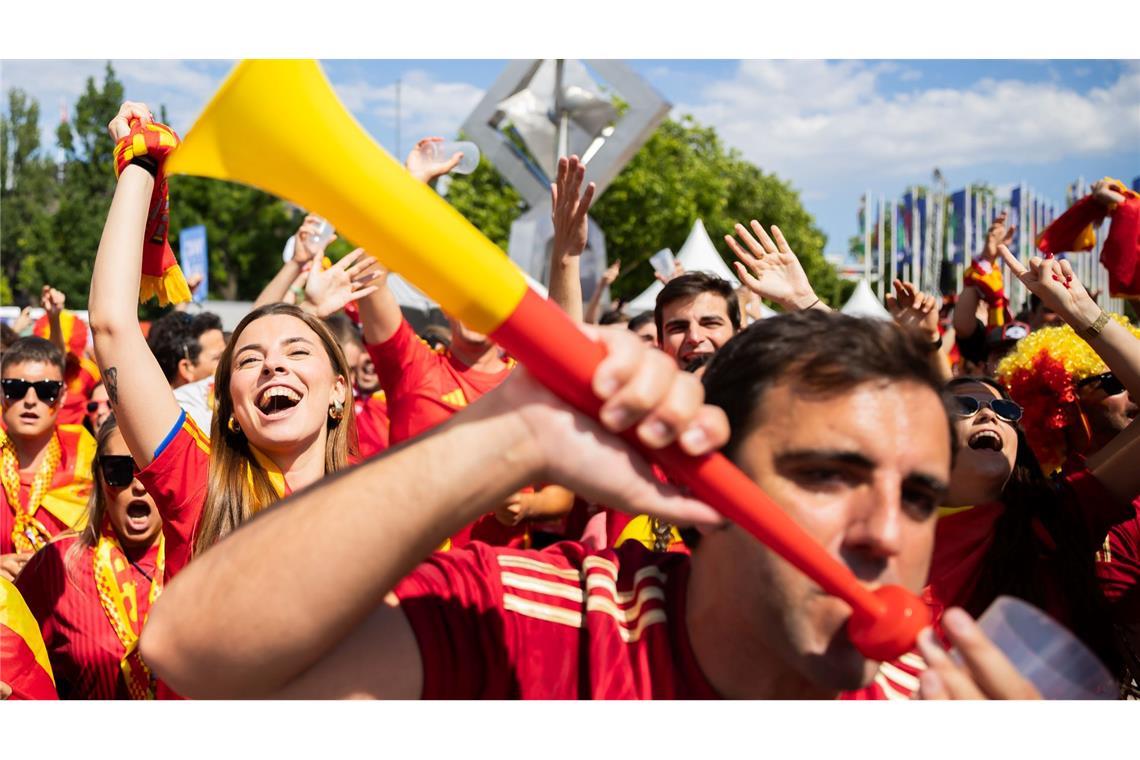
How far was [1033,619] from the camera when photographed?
1447 mm

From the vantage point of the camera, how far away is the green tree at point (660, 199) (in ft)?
117

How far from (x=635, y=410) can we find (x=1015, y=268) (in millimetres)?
3250

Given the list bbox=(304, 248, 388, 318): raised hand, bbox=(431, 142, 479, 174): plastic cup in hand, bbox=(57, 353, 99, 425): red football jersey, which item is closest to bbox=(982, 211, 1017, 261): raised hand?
bbox=(431, 142, 479, 174): plastic cup in hand

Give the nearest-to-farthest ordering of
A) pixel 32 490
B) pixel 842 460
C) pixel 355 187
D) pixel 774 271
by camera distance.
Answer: pixel 355 187 < pixel 842 460 < pixel 774 271 < pixel 32 490

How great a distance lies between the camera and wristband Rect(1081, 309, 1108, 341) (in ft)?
11.8

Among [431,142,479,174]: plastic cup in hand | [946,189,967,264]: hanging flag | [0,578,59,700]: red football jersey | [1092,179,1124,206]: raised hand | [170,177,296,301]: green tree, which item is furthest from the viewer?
[170,177,296,301]: green tree

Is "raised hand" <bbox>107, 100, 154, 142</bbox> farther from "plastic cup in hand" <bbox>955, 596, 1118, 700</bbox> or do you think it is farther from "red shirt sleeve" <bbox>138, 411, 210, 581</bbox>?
"plastic cup in hand" <bbox>955, 596, 1118, 700</bbox>

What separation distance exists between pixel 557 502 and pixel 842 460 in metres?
2.19

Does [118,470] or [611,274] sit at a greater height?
[611,274]

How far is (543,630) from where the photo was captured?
5.70 ft

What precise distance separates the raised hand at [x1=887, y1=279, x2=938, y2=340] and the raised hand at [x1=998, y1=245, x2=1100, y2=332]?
2.10 feet

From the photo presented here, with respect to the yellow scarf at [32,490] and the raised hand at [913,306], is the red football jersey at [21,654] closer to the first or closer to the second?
the yellow scarf at [32,490]

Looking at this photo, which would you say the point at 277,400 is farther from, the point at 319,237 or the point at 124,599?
the point at 319,237

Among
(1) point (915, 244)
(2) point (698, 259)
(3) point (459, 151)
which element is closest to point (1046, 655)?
(3) point (459, 151)
